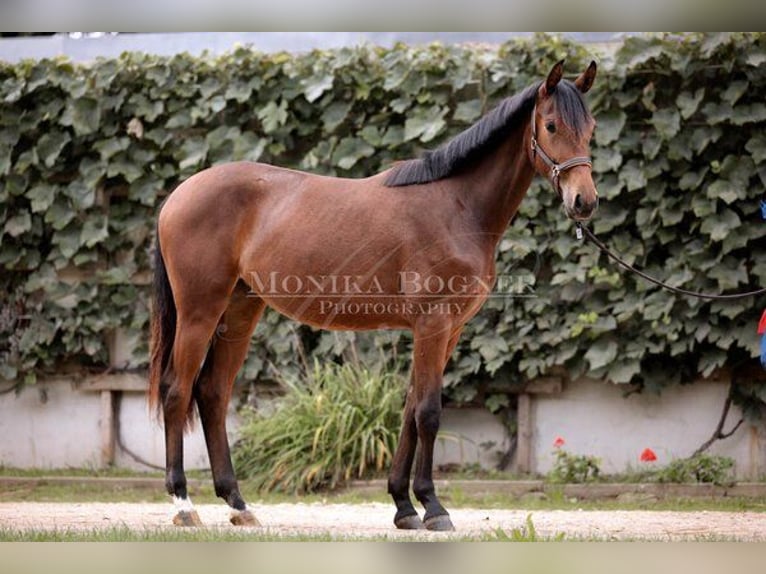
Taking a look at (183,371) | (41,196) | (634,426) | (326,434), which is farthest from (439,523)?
(41,196)

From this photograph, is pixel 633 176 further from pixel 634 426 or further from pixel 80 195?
pixel 80 195

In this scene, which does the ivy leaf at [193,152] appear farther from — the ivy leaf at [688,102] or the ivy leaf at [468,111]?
the ivy leaf at [688,102]

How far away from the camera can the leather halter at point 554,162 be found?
4539 millimetres

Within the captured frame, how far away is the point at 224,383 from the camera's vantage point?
5227mm

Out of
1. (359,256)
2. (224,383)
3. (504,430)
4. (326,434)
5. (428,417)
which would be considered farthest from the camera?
(504,430)

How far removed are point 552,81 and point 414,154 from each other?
2.55 meters

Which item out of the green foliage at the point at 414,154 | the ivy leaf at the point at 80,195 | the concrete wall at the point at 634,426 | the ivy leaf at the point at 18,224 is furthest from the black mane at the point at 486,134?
the ivy leaf at the point at 18,224

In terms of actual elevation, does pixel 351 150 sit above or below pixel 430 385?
above

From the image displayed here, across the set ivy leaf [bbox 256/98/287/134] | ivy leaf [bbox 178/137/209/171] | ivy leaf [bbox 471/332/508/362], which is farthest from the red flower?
ivy leaf [bbox 178/137/209/171]

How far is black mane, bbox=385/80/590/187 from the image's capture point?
459 centimetres

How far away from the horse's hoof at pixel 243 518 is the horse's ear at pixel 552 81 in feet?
7.85

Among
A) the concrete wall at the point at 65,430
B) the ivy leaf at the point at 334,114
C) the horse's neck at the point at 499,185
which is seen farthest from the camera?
the concrete wall at the point at 65,430

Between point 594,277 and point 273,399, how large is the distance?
233 centimetres
